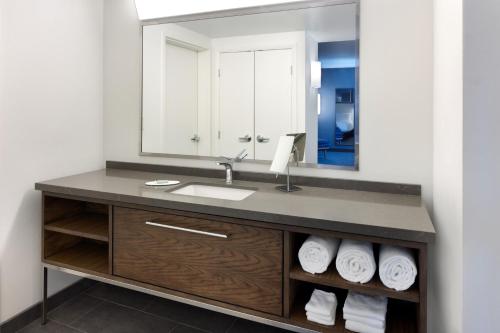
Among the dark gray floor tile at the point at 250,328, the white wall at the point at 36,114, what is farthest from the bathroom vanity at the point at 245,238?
the dark gray floor tile at the point at 250,328

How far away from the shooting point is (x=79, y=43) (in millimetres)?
2217

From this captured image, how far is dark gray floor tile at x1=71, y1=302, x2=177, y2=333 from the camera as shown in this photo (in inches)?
75.5

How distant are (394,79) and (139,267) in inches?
60.1

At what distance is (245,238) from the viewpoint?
4.57ft

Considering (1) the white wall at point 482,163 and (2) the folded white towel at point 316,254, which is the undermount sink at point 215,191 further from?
(1) the white wall at point 482,163

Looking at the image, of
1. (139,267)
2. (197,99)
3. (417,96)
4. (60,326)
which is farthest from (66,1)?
(417,96)

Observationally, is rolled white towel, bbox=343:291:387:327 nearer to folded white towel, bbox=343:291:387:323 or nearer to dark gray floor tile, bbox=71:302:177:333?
folded white towel, bbox=343:291:387:323

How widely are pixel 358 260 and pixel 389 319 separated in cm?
35

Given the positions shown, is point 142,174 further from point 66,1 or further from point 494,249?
point 494,249

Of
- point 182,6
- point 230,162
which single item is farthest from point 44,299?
point 182,6

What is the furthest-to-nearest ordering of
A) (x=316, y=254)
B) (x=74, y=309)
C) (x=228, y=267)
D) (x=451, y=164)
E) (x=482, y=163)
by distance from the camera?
(x=74, y=309)
(x=228, y=267)
(x=316, y=254)
(x=451, y=164)
(x=482, y=163)

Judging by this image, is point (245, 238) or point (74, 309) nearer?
point (245, 238)

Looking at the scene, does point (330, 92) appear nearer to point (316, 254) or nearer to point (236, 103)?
point (236, 103)

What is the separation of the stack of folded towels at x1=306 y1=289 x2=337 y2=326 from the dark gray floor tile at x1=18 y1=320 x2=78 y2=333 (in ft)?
4.51
